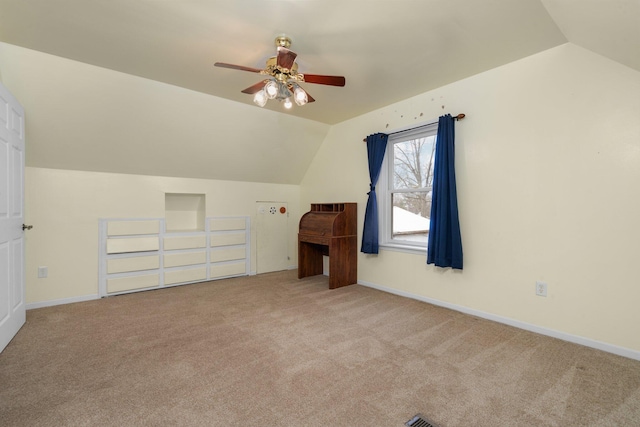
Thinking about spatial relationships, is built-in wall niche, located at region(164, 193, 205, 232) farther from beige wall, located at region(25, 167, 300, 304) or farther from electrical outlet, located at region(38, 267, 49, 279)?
electrical outlet, located at region(38, 267, 49, 279)

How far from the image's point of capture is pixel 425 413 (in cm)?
159

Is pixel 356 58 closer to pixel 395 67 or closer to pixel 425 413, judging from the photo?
pixel 395 67

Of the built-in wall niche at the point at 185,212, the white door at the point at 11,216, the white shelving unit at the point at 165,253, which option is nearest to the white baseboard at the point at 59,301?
the white shelving unit at the point at 165,253

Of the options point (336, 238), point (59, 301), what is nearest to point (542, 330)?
point (336, 238)

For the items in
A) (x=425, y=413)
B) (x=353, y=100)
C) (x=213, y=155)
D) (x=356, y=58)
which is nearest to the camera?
(x=425, y=413)

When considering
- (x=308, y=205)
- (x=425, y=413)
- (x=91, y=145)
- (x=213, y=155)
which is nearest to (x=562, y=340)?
(x=425, y=413)

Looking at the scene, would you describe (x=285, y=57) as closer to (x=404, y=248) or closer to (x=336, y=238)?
(x=336, y=238)

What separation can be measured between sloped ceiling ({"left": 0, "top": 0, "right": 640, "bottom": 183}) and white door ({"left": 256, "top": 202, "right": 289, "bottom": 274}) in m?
2.44

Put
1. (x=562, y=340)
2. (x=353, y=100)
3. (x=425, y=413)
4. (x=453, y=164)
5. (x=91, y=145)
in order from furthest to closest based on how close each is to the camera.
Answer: (x=353, y=100)
(x=91, y=145)
(x=453, y=164)
(x=562, y=340)
(x=425, y=413)

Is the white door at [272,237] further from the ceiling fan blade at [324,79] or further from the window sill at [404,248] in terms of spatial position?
the ceiling fan blade at [324,79]

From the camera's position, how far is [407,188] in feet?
12.4

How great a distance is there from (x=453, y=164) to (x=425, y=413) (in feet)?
7.65

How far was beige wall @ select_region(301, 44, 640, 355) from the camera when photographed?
7.22 ft

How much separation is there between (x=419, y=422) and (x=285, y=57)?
2.43m
